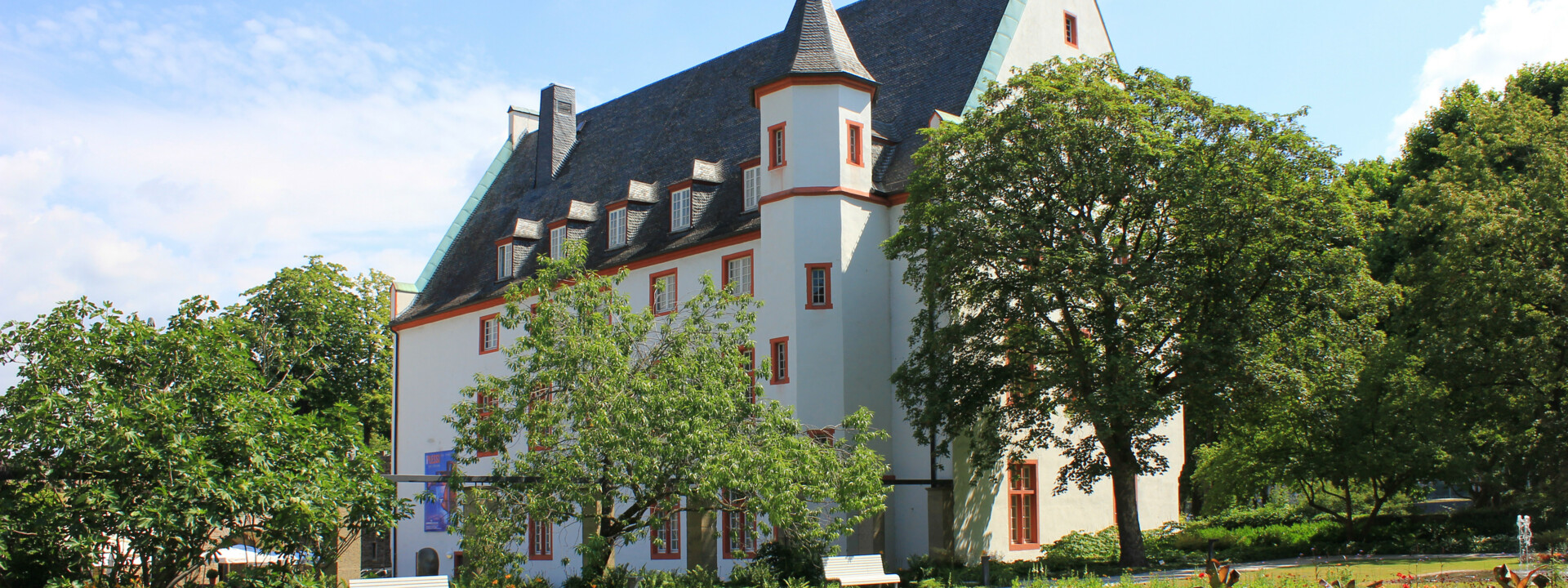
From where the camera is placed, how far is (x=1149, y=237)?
23672 millimetres

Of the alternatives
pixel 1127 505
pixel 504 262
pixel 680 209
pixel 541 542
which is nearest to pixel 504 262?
pixel 504 262

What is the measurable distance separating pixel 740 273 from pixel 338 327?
20775mm

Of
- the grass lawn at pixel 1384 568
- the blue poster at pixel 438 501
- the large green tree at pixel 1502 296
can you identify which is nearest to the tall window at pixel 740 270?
the blue poster at pixel 438 501

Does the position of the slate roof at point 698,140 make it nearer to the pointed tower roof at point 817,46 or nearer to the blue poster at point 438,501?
the pointed tower roof at point 817,46

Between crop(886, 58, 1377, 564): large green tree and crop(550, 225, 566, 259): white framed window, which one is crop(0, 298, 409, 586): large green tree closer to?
crop(886, 58, 1377, 564): large green tree

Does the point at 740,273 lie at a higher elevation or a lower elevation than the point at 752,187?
lower

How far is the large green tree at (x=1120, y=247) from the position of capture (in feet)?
72.0

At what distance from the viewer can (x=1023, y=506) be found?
28.0 meters

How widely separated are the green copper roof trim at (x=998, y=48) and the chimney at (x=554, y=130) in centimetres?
1646

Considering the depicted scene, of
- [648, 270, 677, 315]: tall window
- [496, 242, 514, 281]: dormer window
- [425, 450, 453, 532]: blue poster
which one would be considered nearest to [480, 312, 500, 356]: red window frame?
[496, 242, 514, 281]: dormer window

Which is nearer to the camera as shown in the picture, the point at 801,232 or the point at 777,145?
the point at 801,232

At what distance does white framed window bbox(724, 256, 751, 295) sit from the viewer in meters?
29.0

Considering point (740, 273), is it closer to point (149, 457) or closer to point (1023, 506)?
point (1023, 506)

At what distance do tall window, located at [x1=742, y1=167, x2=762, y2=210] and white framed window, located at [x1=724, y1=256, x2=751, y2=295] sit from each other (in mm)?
1363
